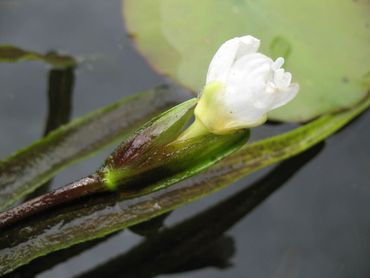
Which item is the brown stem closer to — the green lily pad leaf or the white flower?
the white flower

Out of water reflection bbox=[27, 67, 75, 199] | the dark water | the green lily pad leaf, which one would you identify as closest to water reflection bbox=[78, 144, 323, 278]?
the dark water

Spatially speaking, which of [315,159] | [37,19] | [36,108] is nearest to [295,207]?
[315,159]

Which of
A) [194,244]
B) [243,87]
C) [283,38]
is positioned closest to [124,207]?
[194,244]

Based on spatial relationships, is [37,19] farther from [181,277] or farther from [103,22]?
[181,277]

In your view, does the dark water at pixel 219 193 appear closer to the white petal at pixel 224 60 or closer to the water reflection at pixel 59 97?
the water reflection at pixel 59 97

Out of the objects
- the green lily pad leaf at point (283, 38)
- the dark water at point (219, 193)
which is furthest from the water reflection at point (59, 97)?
the green lily pad leaf at point (283, 38)

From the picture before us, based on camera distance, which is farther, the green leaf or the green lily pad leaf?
the green lily pad leaf
